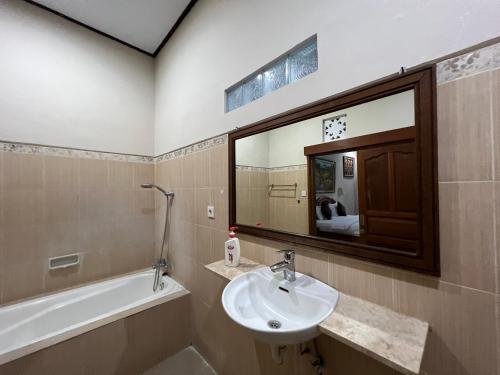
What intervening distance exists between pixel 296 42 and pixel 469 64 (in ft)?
2.29

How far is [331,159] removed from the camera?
0.97m

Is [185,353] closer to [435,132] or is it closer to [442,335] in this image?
[442,335]

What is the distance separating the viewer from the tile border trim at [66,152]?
5.53 ft

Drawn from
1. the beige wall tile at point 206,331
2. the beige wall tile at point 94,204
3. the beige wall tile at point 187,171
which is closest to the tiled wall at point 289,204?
the beige wall tile at point 187,171

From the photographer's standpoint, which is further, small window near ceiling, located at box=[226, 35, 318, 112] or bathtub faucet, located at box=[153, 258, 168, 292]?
bathtub faucet, located at box=[153, 258, 168, 292]

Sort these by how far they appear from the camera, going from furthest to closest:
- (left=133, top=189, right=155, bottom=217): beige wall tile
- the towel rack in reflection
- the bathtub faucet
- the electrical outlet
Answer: (left=133, top=189, right=155, bottom=217): beige wall tile → the bathtub faucet → the electrical outlet → the towel rack in reflection

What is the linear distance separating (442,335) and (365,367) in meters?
0.31

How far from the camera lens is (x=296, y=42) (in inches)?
41.6

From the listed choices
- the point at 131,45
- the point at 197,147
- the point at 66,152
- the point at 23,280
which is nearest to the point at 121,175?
the point at 66,152

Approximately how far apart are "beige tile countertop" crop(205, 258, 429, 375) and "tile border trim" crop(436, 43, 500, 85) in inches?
30.7

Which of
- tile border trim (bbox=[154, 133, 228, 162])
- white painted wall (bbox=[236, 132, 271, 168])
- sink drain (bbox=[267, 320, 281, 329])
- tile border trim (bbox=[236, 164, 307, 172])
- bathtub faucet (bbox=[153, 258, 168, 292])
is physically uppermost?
tile border trim (bbox=[154, 133, 228, 162])

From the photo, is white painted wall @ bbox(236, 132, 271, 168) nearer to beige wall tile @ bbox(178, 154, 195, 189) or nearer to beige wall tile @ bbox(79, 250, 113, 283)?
beige wall tile @ bbox(178, 154, 195, 189)

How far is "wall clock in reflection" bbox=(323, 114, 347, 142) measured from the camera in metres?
0.91

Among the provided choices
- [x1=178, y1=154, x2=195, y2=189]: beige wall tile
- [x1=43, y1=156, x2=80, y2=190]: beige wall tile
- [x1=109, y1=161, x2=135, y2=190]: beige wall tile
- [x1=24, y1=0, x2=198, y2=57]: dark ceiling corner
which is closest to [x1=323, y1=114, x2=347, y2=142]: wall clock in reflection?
[x1=178, y1=154, x2=195, y2=189]: beige wall tile
